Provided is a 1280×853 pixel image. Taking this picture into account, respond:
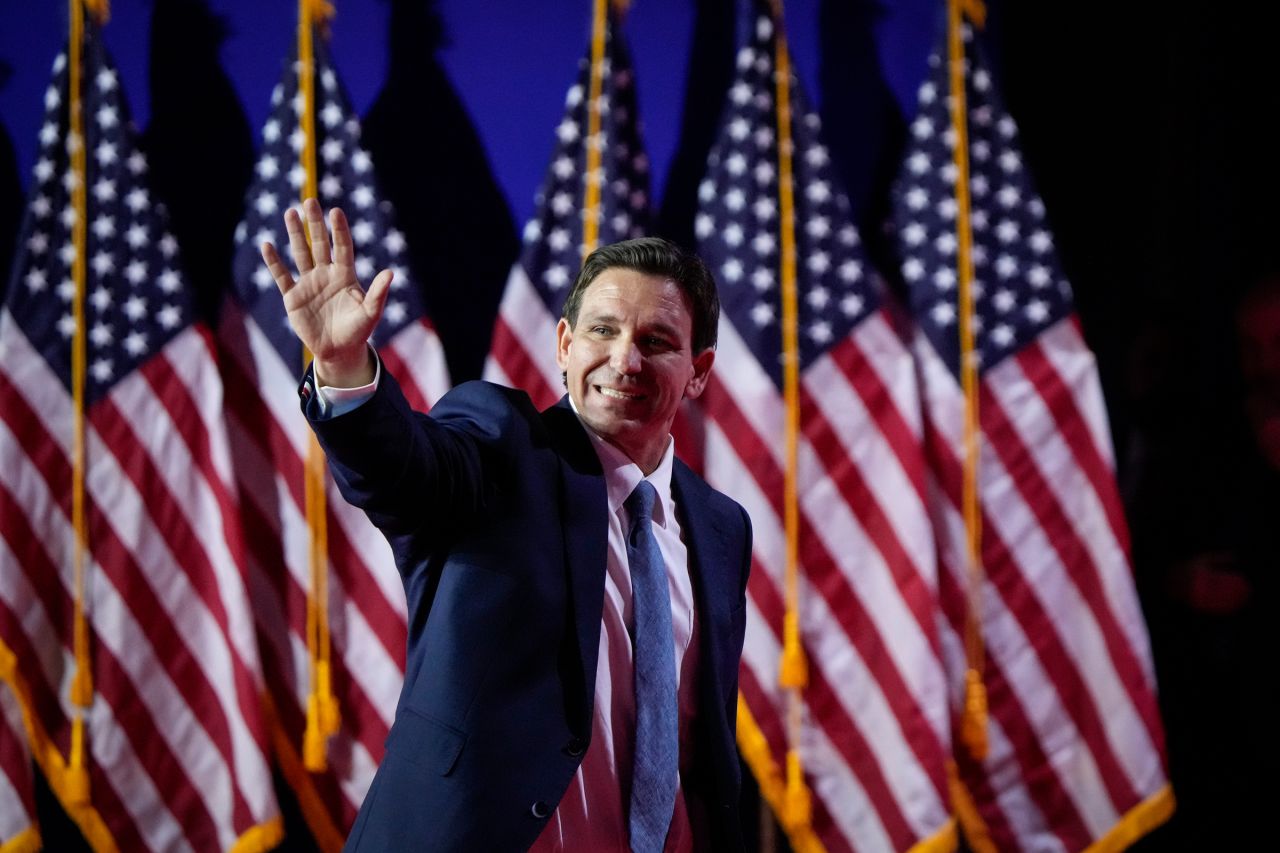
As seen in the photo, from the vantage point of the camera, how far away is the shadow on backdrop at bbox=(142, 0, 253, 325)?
301 centimetres

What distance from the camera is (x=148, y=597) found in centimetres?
277

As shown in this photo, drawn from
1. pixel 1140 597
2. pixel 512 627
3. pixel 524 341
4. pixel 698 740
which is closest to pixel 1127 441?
pixel 1140 597

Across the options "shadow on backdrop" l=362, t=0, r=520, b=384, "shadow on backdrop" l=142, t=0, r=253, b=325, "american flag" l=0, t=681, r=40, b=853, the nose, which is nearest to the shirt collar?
the nose

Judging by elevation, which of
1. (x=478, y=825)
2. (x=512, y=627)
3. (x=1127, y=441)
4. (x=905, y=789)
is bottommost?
(x=905, y=789)

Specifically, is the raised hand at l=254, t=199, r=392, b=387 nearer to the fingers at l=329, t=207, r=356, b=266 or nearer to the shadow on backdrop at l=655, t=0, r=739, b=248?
the fingers at l=329, t=207, r=356, b=266

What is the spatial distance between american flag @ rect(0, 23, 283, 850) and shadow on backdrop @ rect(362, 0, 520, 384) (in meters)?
0.65

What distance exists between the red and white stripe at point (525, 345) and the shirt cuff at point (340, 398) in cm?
163

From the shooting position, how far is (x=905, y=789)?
2895 millimetres

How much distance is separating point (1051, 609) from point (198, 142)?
2750 millimetres

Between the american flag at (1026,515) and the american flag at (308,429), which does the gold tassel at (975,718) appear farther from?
the american flag at (308,429)

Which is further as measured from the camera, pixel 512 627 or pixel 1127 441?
pixel 1127 441

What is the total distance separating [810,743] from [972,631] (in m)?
0.56

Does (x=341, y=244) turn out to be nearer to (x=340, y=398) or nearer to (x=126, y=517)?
(x=340, y=398)

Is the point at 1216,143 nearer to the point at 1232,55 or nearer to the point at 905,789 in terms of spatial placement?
the point at 1232,55
